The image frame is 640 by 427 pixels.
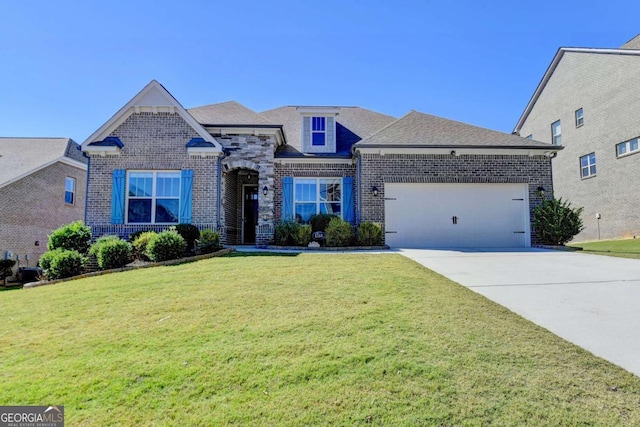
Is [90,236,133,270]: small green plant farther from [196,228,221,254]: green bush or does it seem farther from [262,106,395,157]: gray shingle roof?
[262,106,395,157]: gray shingle roof

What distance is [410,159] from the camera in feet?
41.4

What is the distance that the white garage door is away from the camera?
1252cm

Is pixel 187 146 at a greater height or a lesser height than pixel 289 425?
greater

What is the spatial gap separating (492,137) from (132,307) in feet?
43.5

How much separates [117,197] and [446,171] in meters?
11.9

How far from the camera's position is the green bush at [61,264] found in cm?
849

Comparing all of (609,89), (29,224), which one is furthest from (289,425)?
(609,89)

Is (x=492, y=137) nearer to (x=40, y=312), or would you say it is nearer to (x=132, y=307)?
(x=132, y=307)

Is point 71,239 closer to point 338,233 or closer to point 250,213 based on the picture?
point 250,213

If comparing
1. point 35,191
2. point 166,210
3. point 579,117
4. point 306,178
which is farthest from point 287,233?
point 579,117

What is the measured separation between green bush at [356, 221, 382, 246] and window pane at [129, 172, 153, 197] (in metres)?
7.70

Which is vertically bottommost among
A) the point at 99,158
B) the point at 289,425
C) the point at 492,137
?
the point at 289,425

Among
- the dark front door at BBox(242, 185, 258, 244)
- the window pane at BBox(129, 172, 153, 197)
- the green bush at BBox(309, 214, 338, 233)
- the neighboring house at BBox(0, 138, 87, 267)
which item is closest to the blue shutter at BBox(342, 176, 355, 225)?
the green bush at BBox(309, 214, 338, 233)

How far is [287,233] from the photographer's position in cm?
1209
